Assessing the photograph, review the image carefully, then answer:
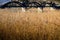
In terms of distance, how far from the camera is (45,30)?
10.1 feet

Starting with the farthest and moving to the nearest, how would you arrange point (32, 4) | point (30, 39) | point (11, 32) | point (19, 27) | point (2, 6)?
1. point (32, 4)
2. point (2, 6)
3. point (19, 27)
4. point (11, 32)
5. point (30, 39)

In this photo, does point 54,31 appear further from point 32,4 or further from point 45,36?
point 32,4

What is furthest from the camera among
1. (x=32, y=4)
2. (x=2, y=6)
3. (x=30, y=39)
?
(x=32, y=4)

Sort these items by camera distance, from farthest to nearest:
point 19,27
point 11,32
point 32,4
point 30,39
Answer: point 32,4, point 19,27, point 11,32, point 30,39

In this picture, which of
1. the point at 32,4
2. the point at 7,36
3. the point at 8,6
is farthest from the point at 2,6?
the point at 7,36

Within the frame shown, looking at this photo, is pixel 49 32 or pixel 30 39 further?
pixel 49 32

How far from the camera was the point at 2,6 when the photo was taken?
15.5 ft

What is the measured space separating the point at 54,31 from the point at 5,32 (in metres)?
0.79

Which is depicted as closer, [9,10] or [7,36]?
[7,36]

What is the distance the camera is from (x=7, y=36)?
9.35 feet

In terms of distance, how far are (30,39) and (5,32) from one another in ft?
1.42

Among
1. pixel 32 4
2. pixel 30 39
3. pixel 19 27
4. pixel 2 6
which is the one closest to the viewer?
pixel 30 39

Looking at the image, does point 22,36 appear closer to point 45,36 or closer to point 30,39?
point 30,39

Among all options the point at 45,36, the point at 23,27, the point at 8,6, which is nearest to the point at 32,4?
the point at 8,6
